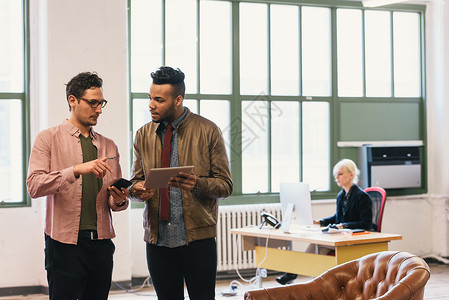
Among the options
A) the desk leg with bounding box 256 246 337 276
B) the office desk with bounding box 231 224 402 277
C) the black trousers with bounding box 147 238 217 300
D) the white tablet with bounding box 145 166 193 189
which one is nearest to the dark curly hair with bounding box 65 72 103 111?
the white tablet with bounding box 145 166 193 189

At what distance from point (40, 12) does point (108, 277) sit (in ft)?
14.2

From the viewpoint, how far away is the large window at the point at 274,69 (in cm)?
723

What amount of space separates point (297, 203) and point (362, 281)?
2069 millimetres

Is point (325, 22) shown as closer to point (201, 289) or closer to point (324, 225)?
point (324, 225)

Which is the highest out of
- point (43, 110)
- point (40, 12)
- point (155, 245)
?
point (40, 12)

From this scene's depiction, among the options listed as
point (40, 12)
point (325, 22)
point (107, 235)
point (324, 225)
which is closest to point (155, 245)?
point (107, 235)

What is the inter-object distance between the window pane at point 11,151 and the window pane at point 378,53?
4536mm

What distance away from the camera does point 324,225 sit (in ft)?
20.3

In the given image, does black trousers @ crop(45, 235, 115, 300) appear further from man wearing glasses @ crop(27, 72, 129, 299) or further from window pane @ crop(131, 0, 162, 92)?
window pane @ crop(131, 0, 162, 92)

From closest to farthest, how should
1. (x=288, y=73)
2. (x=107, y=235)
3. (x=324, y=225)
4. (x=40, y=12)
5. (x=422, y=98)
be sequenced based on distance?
(x=107, y=235)
(x=324, y=225)
(x=40, y=12)
(x=288, y=73)
(x=422, y=98)

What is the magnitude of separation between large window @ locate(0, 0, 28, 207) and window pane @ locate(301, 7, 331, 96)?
350 centimetres

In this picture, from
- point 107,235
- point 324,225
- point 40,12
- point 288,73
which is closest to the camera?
point 107,235

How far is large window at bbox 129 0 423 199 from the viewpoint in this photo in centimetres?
723

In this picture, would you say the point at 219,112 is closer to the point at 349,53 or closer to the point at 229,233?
the point at 229,233
